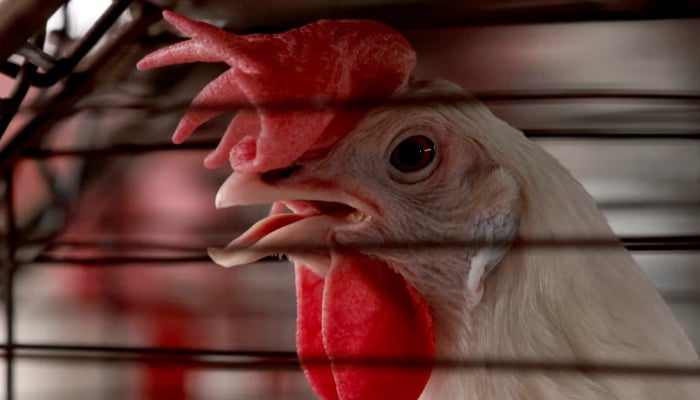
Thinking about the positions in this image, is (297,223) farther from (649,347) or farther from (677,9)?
(677,9)

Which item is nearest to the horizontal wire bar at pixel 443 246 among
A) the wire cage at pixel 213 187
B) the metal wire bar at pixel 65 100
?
the metal wire bar at pixel 65 100

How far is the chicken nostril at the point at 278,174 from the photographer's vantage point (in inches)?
27.5

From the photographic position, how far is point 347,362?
675 millimetres

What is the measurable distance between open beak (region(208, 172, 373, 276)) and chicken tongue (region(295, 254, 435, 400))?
0.03m

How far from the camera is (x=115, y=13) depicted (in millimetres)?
909

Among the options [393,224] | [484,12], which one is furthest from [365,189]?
[484,12]

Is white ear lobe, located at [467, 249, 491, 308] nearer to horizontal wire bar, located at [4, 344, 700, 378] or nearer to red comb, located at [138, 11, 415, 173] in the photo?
horizontal wire bar, located at [4, 344, 700, 378]

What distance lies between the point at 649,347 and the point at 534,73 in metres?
0.81

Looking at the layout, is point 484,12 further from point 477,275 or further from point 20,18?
point 20,18

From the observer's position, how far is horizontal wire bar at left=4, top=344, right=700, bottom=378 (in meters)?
0.61

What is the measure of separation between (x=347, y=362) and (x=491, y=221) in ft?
0.61

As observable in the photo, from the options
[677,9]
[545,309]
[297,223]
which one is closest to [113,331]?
[297,223]

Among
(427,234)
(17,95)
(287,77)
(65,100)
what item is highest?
(65,100)

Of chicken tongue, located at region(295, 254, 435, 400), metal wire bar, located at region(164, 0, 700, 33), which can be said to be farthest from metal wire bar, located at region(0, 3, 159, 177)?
chicken tongue, located at region(295, 254, 435, 400)
